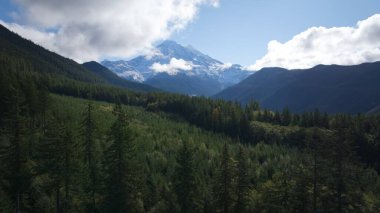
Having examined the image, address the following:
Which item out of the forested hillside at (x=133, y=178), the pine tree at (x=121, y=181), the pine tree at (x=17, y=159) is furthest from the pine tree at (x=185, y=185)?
the pine tree at (x=17, y=159)

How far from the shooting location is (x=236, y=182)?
5331cm

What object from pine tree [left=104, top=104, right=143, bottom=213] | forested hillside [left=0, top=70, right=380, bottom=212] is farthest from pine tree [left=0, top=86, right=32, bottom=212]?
pine tree [left=104, top=104, right=143, bottom=213]

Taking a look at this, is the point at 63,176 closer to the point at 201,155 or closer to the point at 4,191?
the point at 4,191

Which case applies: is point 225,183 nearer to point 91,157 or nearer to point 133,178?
point 133,178

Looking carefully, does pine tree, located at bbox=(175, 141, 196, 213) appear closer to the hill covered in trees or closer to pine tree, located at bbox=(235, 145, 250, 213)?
the hill covered in trees

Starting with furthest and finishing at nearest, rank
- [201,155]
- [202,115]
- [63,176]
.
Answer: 1. [202,115]
2. [201,155]
3. [63,176]

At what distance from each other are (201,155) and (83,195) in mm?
47668

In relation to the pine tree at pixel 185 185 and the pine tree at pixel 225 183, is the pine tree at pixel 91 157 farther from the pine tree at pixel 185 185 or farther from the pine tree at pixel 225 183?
the pine tree at pixel 225 183

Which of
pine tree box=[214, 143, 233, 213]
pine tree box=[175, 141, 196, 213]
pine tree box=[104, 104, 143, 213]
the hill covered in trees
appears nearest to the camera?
pine tree box=[104, 104, 143, 213]

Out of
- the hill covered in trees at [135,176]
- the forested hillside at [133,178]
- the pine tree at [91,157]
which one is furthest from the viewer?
the pine tree at [91,157]

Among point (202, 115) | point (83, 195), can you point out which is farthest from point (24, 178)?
point (202, 115)

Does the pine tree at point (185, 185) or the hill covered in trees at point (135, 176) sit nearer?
the hill covered in trees at point (135, 176)

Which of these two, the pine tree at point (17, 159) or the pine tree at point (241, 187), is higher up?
the pine tree at point (17, 159)

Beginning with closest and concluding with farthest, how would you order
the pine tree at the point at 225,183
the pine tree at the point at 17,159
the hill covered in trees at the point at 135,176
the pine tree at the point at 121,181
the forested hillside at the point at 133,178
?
the pine tree at the point at 121,181 → the forested hillside at the point at 133,178 → the hill covered in trees at the point at 135,176 → the pine tree at the point at 17,159 → the pine tree at the point at 225,183
